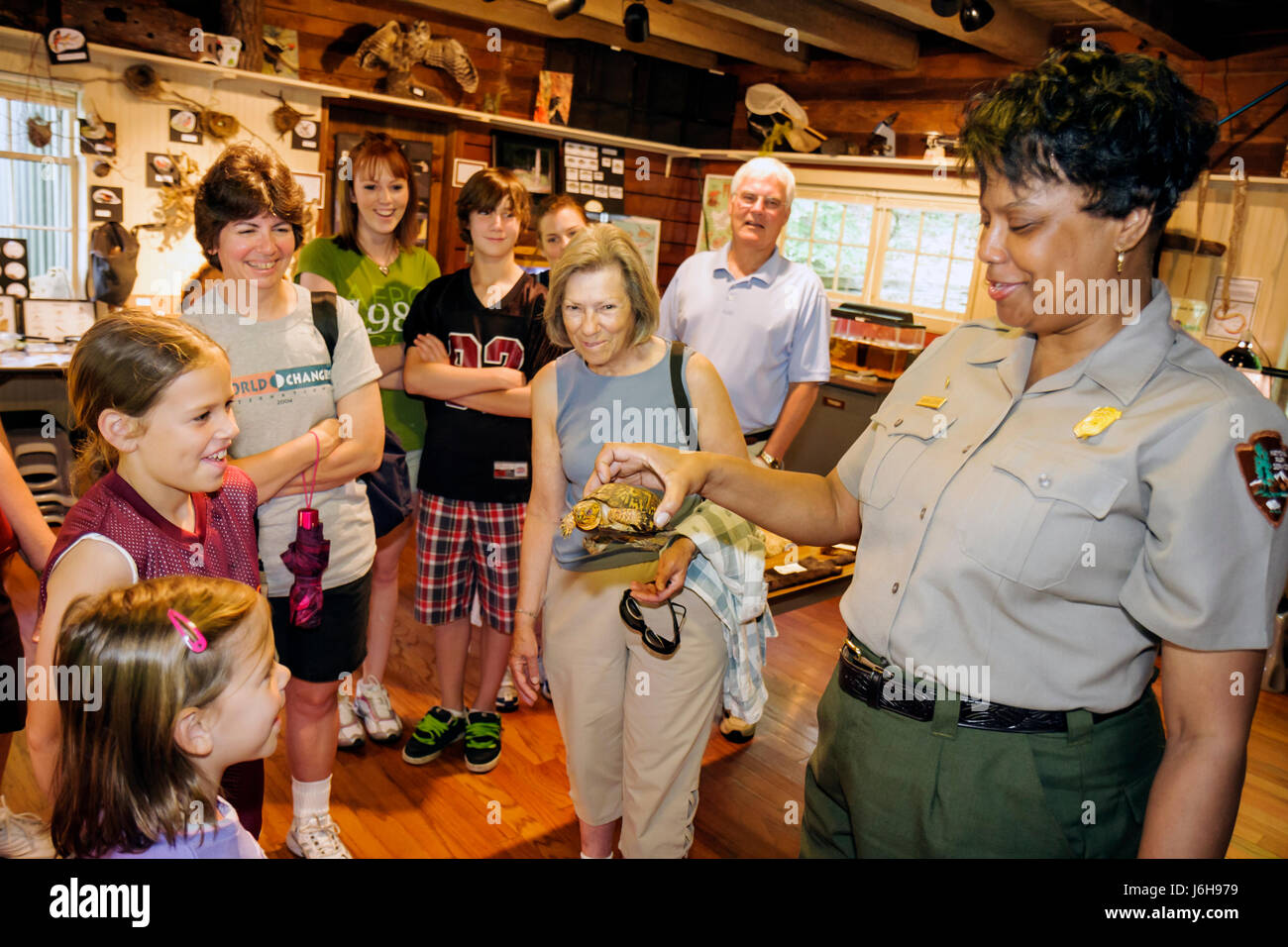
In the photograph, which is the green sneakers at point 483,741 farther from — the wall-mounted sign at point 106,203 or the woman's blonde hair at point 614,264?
the wall-mounted sign at point 106,203

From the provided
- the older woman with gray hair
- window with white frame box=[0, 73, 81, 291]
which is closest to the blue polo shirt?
the older woman with gray hair

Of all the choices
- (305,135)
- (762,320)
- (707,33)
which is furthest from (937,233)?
(305,135)

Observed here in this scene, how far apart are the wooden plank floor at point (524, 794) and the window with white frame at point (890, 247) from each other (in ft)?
11.5


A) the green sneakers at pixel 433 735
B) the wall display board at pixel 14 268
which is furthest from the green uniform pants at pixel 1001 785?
the wall display board at pixel 14 268

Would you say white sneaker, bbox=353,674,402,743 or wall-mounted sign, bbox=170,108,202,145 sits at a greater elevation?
wall-mounted sign, bbox=170,108,202,145

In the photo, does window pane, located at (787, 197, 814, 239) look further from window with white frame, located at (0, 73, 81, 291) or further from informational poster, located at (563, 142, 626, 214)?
window with white frame, located at (0, 73, 81, 291)

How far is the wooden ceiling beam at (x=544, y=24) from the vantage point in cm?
559

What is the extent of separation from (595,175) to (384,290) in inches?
163

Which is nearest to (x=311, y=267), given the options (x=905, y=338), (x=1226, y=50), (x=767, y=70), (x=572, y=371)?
(x=572, y=371)

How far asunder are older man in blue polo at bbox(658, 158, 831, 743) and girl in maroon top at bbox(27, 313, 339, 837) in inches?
82.7

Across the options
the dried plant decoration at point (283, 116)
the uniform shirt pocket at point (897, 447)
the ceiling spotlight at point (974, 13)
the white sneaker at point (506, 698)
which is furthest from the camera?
the dried plant decoration at point (283, 116)

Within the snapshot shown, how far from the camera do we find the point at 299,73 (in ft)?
17.4

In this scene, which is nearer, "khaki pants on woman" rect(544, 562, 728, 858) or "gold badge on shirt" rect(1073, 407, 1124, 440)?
"gold badge on shirt" rect(1073, 407, 1124, 440)

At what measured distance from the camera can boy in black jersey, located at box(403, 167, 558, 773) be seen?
2783 mm
